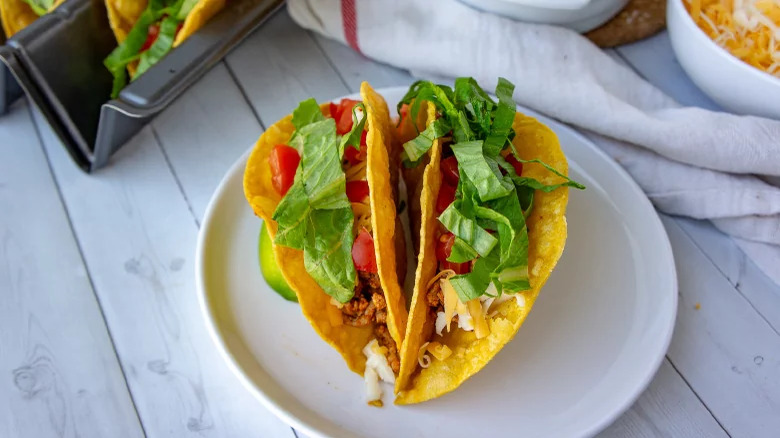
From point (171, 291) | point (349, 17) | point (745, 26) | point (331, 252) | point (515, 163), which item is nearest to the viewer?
point (331, 252)

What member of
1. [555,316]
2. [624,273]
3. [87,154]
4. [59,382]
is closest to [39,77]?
[87,154]

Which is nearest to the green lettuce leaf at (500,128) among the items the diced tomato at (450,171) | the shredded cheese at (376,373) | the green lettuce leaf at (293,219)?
the diced tomato at (450,171)

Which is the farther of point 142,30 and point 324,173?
point 142,30

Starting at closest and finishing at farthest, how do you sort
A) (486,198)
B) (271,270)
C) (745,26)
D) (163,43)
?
(486,198) < (271,270) < (745,26) < (163,43)

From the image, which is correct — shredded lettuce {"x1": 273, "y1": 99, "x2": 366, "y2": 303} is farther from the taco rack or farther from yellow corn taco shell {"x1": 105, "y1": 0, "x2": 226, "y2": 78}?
yellow corn taco shell {"x1": 105, "y1": 0, "x2": 226, "y2": 78}

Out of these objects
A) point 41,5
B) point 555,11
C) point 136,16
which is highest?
point 41,5

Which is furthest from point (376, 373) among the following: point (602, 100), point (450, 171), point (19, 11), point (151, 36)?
point (19, 11)

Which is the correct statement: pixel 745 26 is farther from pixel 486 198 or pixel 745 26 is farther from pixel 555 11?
pixel 486 198

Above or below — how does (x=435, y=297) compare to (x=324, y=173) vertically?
below
